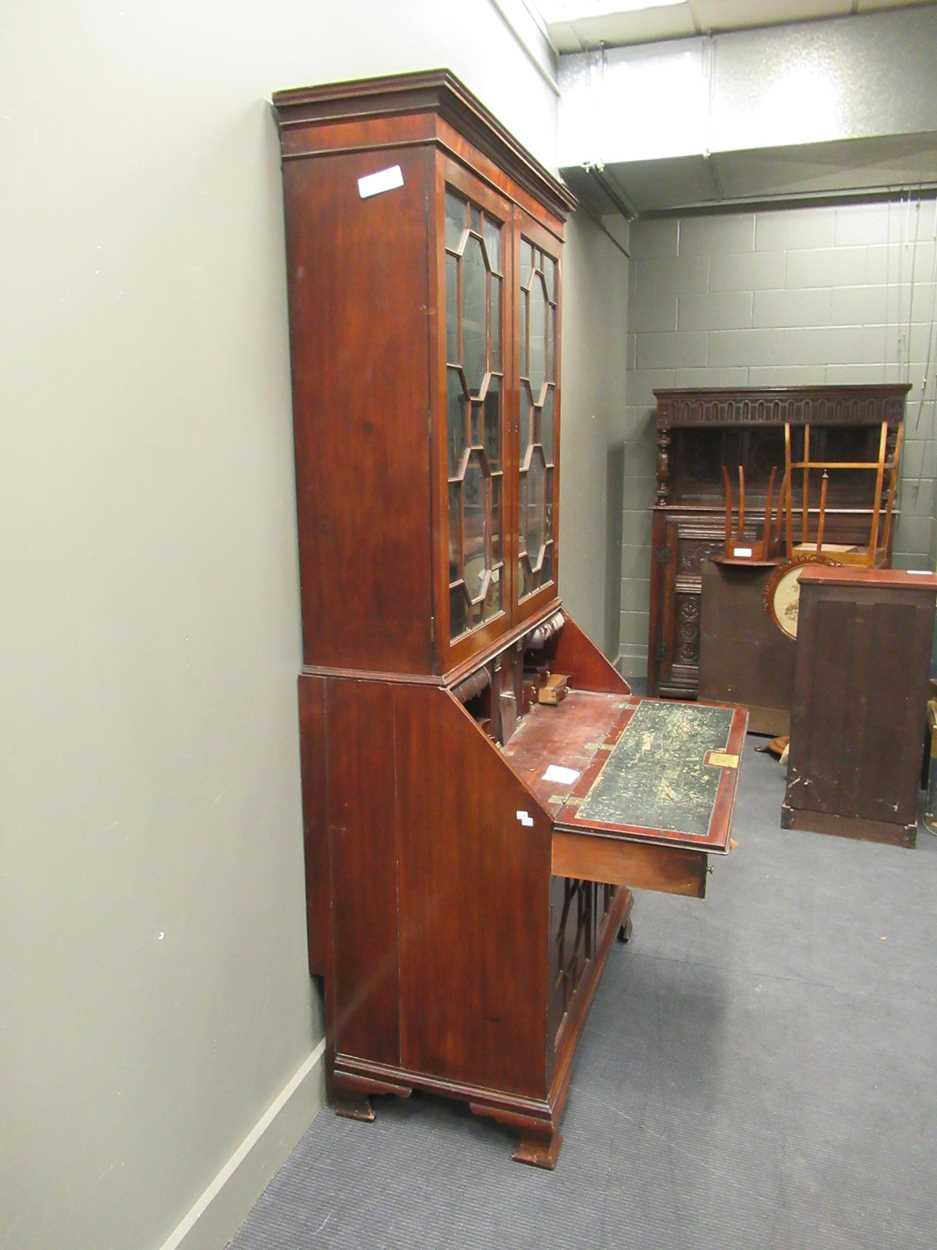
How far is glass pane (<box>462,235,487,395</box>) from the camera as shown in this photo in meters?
1.77

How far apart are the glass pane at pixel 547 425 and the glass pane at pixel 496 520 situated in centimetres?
40

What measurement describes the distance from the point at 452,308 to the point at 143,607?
80cm

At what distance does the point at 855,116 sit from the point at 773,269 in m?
1.83

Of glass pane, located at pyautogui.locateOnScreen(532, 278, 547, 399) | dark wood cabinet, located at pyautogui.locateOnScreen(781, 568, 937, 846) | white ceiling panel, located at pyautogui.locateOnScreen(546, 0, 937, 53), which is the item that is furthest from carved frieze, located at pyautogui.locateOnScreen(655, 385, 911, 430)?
glass pane, located at pyautogui.locateOnScreen(532, 278, 547, 399)

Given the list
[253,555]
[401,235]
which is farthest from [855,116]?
[253,555]

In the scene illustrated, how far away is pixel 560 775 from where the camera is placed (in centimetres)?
200

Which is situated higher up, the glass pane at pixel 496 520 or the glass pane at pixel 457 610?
the glass pane at pixel 496 520

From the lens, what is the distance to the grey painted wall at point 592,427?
389 cm

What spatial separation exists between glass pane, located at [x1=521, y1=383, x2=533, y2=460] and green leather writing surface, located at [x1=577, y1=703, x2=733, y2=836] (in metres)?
0.76

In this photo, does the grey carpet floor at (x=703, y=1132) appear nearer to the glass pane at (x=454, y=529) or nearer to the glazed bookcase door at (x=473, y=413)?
the glazed bookcase door at (x=473, y=413)

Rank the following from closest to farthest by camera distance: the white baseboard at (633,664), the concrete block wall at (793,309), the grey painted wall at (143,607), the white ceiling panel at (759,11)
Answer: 1. the grey painted wall at (143,607)
2. the white ceiling panel at (759,11)
3. the concrete block wall at (793,309)
4. the white baseboard at (633,664)

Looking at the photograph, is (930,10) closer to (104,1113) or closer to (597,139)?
(597,139)

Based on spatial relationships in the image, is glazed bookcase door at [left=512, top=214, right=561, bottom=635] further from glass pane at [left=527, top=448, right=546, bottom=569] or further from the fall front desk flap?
the fall front desk flap

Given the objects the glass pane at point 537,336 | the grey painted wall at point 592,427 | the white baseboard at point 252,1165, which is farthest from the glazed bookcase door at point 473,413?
the grey painted wall at point 592,427
